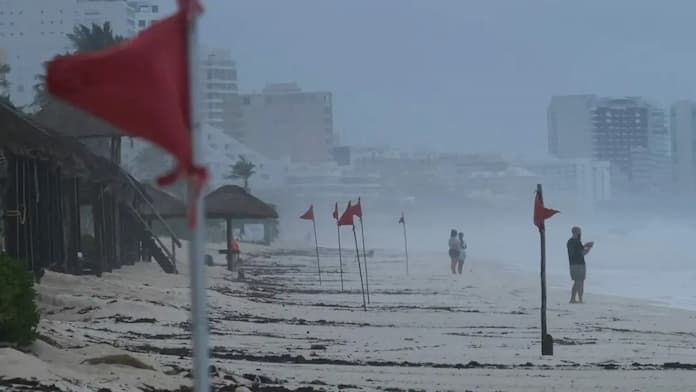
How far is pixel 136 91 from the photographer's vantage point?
3.49m

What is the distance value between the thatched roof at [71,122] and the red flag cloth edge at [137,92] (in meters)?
20.0

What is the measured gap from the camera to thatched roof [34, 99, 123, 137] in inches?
926

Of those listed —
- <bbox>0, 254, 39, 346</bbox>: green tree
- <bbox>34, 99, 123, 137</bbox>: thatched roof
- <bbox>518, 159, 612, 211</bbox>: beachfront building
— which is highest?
<bbox>518, 159, 612, 211</bbox>: beachfront building

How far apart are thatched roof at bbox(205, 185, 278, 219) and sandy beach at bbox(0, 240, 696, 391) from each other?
472 cm

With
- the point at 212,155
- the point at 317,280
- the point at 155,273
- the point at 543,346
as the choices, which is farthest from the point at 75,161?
the point at 212,155

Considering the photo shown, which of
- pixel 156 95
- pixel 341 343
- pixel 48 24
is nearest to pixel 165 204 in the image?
pixel 341 343

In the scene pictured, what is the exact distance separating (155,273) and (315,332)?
11375 millimetres

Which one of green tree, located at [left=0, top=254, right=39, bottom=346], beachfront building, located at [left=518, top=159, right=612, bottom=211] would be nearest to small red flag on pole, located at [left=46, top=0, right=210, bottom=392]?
green tree, located at [left=0, top=254, right=39, bottom=346]

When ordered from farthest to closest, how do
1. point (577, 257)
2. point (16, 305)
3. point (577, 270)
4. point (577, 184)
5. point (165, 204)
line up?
point (577, 184) < point (165, 204) < point (577, 270) < point (577, 257) < point (16, 305)

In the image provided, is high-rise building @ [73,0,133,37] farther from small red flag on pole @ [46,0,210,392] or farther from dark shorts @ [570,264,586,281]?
small red flag on pole @ [46,0,210,392]

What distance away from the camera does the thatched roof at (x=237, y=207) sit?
29656 mm

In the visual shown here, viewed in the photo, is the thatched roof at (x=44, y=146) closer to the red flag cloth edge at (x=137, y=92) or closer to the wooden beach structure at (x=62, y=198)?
the wooden beach structure at (x=62, y=198)

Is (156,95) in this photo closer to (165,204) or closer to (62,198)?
(62,198)

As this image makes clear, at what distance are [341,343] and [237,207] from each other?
16061 mm
